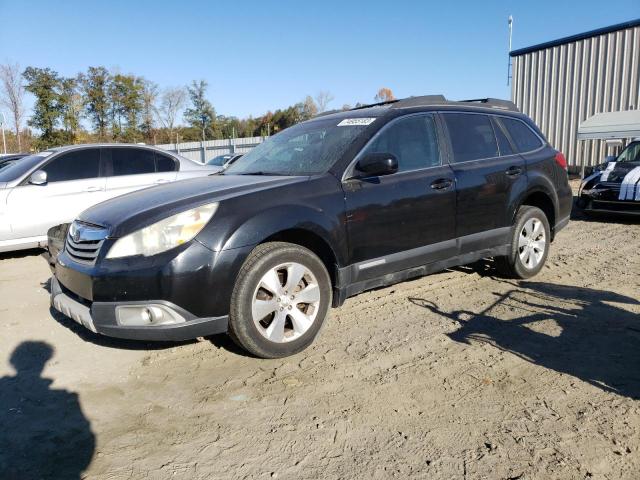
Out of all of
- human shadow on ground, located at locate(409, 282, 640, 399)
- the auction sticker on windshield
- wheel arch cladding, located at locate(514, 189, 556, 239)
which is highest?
the auction sticker on windshield

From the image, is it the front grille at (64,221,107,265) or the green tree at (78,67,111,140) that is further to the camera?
the green tree at (78,67,111,140)

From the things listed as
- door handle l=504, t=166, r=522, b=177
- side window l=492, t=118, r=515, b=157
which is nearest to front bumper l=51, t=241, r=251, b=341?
door handle l=504, t=166, r=522, b=177

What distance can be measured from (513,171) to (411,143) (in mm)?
1302

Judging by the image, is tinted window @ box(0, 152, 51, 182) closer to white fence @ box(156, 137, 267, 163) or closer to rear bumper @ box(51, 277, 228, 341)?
rear bumper @ box(51, 277, 228, 341)

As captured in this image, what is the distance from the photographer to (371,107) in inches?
183

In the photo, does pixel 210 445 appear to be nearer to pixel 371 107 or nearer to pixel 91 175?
pixel 371 107

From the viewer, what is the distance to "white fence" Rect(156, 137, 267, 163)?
Answer: 103 ft

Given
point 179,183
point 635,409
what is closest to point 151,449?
point 179,183

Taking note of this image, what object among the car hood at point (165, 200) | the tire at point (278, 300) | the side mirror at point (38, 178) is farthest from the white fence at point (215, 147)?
the tire at point (278, 300)

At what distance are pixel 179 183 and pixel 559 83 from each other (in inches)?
758

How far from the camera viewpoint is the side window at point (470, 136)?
4547 mm

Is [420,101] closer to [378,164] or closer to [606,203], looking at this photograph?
[378,164]

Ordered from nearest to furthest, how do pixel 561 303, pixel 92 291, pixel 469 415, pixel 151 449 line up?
pixel 151 449
pixel 469 415
pixel 92 291
pixel 561 303

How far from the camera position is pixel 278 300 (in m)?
3.33
